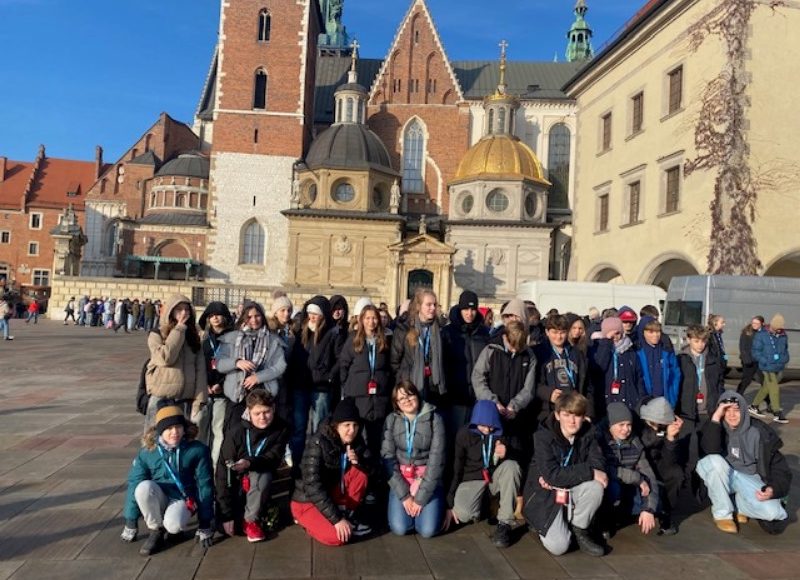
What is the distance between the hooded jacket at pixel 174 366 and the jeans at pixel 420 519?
189cm

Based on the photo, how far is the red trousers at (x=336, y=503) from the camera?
15.2ft

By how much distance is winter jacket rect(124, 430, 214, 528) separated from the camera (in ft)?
15.0

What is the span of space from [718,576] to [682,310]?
1355 centimetres

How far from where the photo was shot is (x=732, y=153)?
18.3 metres

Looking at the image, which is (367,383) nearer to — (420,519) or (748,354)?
(420,519)

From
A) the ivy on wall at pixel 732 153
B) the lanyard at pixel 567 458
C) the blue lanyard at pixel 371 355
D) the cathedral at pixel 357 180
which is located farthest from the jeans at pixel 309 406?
the cathedral at pixel 357 180

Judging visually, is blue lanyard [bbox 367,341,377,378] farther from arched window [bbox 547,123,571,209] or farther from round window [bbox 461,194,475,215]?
arched window [bbox 547,123,571,209]

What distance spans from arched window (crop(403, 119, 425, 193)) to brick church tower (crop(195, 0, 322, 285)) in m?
6.66

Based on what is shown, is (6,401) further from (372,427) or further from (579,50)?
(579,50)

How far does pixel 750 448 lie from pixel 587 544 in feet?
5.84

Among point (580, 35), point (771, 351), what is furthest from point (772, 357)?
point (580, 35)

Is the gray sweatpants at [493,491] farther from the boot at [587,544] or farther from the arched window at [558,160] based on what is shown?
the arched window at [558,160]

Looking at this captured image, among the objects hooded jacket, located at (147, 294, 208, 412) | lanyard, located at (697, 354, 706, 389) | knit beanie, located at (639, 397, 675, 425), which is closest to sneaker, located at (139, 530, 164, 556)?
hooded jacket, located at (147, 294, 208, 412)

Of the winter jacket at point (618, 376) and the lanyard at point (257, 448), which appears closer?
the lanyard at point (257, 448)
